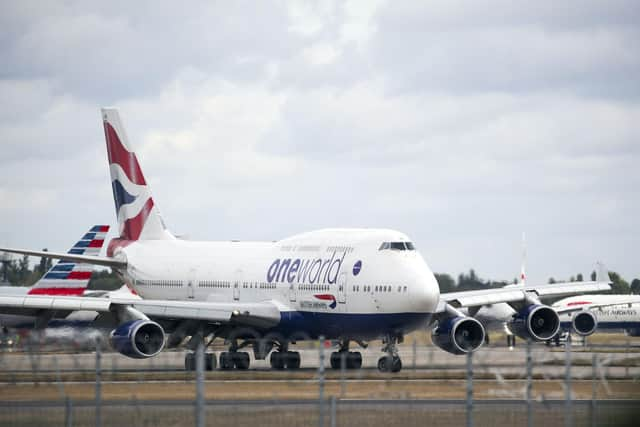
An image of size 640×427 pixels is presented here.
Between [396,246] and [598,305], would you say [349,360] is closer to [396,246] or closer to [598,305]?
[396,246]

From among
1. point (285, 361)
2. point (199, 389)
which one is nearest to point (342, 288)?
point (285, 361)

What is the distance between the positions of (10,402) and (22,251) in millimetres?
27017

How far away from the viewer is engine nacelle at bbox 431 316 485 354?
4716cm

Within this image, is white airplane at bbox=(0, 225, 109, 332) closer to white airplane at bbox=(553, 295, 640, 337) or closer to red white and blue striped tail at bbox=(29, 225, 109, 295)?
red white and blue striped tail at bbox=(29, 225, 109, 295)

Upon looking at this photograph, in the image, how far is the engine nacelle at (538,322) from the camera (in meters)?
52.5

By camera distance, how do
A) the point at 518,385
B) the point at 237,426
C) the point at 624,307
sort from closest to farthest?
the point at 237,426, the point at 518,385, the point at 624,307

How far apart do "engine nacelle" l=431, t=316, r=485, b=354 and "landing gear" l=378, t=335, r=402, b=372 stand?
233cm

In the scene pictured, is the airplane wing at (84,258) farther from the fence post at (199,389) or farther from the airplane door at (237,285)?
the fence post at (199,389)

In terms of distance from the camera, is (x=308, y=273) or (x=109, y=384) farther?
(x=308, y=273)

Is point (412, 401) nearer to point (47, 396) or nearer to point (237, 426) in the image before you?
point (237, 426)

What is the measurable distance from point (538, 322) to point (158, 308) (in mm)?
16956

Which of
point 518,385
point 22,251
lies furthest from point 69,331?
point 518,385

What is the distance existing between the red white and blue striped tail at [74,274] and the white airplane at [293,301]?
40.4ft

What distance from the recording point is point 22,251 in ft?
168
